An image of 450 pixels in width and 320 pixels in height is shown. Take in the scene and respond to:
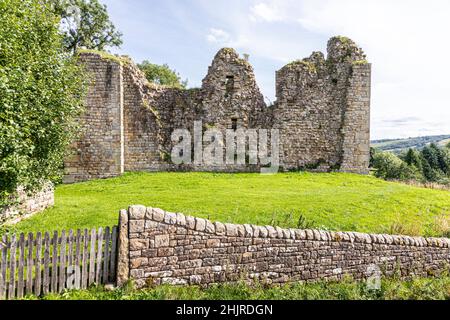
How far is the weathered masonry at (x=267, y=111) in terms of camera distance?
20047mm

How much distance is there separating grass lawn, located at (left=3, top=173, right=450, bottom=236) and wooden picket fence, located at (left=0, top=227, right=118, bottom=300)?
2.50 m

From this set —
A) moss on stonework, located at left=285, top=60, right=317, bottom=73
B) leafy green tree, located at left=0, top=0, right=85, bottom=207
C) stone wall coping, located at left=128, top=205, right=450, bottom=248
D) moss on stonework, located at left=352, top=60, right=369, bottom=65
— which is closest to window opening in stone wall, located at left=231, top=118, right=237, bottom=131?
moss on stonework, located at left=285, top=60, right=317, bottom=73

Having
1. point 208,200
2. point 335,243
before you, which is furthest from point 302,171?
point 335,243

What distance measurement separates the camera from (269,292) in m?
7.55

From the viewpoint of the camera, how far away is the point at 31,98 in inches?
319

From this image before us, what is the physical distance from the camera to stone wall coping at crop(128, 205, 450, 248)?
→ 704 cm

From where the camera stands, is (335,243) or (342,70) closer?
(335,243)

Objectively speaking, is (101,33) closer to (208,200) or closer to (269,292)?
(208,200)

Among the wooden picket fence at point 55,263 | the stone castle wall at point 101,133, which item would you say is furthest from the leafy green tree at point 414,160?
the wooden picket fence at point 55,263

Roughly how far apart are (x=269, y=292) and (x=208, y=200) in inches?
217

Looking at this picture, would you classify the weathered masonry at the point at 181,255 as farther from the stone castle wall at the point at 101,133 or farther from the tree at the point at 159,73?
the tree at the point at 159,73

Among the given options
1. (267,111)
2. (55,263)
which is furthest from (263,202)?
(267,111)

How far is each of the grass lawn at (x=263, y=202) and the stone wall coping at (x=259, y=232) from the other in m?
1.14

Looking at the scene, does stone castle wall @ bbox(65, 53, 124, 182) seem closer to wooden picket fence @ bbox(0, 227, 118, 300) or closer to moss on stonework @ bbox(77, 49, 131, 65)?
moss on stonework @ bbox(77, 49, 131, 65)
